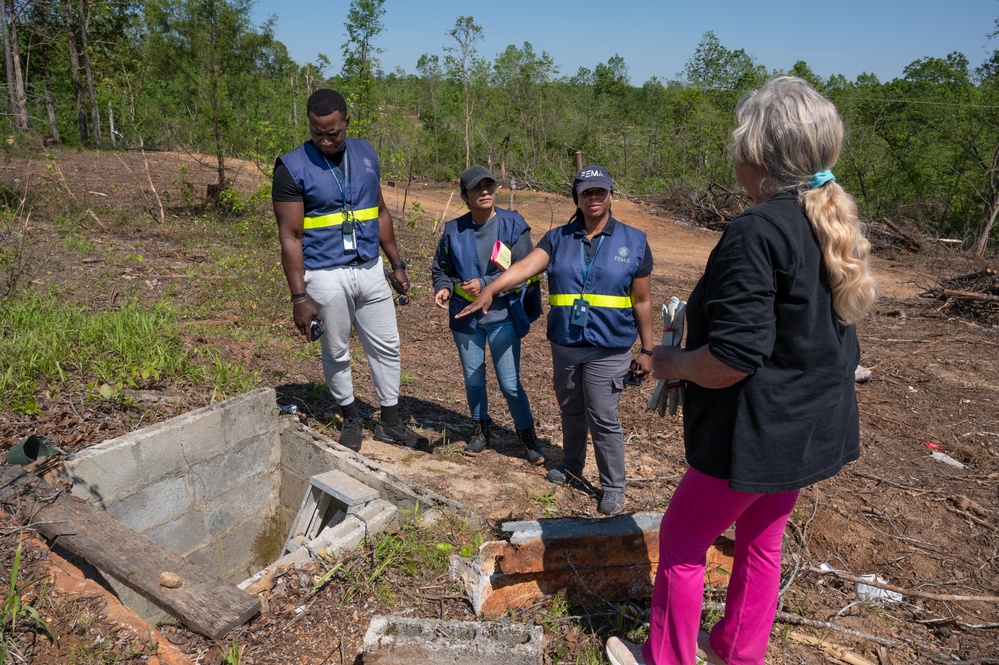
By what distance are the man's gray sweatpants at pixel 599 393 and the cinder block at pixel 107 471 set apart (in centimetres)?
231

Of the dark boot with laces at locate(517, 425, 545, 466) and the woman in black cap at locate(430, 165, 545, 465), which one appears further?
the dark boot with laces at locate(517, 425, 545, 466)

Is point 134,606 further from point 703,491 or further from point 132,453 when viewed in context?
point 703,491

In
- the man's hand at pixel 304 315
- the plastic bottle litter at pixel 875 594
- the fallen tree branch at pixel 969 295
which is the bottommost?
the plastic bottle litter at pixel 875 594

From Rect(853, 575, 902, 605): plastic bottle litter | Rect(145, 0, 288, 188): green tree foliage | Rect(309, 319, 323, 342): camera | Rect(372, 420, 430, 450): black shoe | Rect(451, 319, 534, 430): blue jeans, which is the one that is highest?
Rect(145, 0, 288, 188): green tree foliage

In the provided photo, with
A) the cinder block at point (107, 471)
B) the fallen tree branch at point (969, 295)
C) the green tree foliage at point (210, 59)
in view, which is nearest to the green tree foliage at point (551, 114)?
the green tree foliage at point (210, 59)

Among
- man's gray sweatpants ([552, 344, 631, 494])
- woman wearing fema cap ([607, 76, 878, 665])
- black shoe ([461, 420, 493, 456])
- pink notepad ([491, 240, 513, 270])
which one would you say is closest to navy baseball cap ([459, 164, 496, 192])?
pink notepad ([491, 240, 513, 270])

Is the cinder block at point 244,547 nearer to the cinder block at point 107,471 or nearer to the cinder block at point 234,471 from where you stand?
the cinder block at point 234,471

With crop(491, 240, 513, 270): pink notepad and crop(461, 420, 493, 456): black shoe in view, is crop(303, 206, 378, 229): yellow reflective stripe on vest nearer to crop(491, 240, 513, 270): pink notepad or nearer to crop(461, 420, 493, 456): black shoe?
crop(491, 240, 513, 270): pink notepad

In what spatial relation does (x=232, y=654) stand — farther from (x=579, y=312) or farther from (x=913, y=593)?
(x=913, y=593)

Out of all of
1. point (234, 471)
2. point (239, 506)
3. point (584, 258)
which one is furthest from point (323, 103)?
point (239, 506)

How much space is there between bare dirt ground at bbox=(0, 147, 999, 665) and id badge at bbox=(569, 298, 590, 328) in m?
1.02

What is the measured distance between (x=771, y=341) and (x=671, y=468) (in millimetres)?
2631

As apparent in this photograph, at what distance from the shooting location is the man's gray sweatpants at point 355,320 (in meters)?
3.60

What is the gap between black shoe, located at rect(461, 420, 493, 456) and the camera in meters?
4.11
